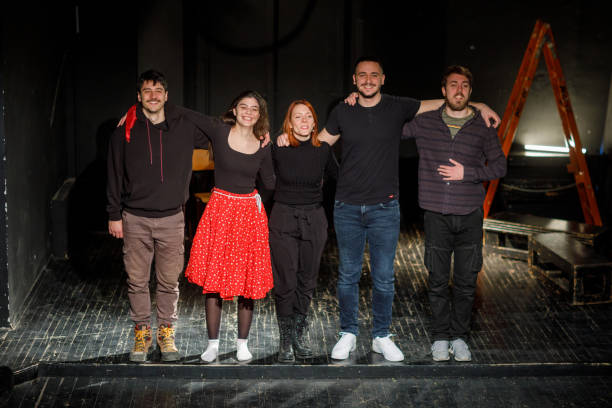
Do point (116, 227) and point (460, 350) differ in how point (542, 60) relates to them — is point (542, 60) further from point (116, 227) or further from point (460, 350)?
point (116, 227)

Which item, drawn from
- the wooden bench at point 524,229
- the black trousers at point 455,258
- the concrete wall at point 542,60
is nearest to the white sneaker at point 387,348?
the black trousers at point 455,258

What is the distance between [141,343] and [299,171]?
54.2 inches

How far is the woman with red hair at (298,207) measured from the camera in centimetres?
424

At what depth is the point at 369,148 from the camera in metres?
4.30

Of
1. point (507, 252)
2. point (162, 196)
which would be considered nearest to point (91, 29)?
point (162, 196)

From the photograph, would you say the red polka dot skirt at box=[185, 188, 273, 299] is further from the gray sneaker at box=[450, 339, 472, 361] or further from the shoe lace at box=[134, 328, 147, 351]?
the gray sneaker at box=[450, 339, 472, 361]

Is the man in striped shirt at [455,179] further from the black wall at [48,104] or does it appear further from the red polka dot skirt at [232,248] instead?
the black wall at [48,104]

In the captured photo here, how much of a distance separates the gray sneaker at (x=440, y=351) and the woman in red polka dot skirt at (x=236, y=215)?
106 cm

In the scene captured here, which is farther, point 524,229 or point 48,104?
point 524,229

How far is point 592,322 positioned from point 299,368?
2.12 meters

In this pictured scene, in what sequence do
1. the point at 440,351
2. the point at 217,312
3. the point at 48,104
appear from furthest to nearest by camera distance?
the point at 48,104, the point at 440,351, the point at 217,312

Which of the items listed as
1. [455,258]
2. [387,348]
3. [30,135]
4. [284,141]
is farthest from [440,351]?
[30,135]

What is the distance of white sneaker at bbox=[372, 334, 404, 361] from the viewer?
4.55 meters

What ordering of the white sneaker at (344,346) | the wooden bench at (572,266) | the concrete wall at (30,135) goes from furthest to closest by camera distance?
the wooden bench at (572,266) < the concrete wall at (30,135) < the white sneaker at (344,346)
